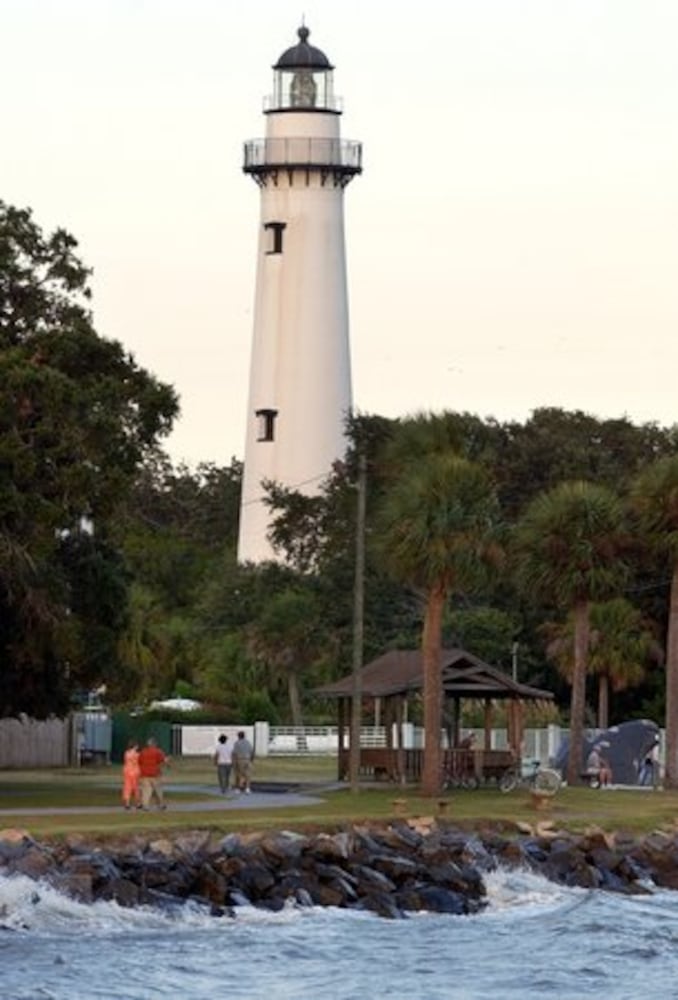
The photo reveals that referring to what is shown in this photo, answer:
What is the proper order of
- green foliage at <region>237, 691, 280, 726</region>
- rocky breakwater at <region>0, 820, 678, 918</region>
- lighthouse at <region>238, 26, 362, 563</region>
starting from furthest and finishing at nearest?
lighthouse at <region>238, 26, 362, 563</region> → green foliage at <region>237, 691, 280, 726</region> → rocky breakwater at <region>0, 820, 678, 918</region>

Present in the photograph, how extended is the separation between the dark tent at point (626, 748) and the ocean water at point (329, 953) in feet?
89.9

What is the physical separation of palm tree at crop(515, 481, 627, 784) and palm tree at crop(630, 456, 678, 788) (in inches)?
27.6

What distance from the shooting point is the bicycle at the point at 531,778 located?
210 feet

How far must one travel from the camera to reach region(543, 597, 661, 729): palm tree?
88.8 meters

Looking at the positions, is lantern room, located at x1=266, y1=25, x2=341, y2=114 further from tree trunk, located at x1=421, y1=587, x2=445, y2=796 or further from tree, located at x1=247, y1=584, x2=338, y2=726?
tree trunk, located at x1=421, y1=587, x2=445, y2=796

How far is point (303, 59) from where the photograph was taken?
337 feet

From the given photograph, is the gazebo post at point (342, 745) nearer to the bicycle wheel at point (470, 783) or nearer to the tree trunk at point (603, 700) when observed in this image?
the bicycle wheel at point (470, 783)

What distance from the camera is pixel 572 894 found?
5053 cm

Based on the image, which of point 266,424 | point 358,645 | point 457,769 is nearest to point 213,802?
point 358,645

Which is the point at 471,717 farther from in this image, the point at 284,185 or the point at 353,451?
the point at 284,185

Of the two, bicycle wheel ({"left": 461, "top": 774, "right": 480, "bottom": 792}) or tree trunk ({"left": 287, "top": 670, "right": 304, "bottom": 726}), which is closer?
bicycle wheel ({"left": 461, "top": 774, "right": 480, "bottom": 792})

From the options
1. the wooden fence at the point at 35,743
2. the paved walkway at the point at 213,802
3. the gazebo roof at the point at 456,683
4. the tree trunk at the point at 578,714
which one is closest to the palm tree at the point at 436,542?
the gazebo roof at the point at 456,683

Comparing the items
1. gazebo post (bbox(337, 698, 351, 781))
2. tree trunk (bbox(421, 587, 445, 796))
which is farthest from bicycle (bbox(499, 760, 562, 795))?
gazebo post (bbox(337, 698, 351, 781))

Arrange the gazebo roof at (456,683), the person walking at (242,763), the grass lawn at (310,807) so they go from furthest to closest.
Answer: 1. the gazebo roof at (456,683)
2. the person walking at (242,763)
3. the grass lawn at (310,807)
